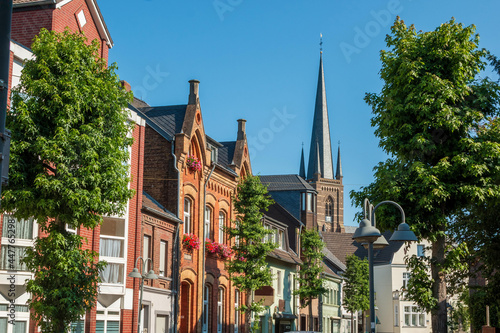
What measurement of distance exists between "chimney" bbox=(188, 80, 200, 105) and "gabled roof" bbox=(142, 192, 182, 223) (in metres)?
5.50

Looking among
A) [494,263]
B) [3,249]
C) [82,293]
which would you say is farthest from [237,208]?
[82,293]

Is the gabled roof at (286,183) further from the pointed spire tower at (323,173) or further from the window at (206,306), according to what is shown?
the pointed spire tower at (323,173)

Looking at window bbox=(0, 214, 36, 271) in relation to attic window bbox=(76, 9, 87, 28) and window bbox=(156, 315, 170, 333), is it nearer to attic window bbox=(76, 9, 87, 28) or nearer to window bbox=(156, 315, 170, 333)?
attic window bbox=(76, 9, 87, 28)

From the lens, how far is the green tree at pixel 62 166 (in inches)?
576

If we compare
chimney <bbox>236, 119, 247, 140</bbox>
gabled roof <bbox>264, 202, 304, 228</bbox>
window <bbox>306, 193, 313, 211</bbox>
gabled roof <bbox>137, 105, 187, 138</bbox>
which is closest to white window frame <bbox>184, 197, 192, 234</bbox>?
gabled roof <bbox>137, 105, 187, 138</bbox>

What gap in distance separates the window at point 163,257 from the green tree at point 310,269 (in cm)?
1816

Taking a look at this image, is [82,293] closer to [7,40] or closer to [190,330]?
[7,40]

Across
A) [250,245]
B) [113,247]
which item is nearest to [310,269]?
[250,245]

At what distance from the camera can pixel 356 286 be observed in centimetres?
5653

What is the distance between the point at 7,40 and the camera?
21.1 feet

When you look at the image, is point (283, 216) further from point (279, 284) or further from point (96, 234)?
point (96, 234)

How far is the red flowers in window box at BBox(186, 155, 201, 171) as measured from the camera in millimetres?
31188

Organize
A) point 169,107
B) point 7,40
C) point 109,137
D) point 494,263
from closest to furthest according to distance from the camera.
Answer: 1. point 7,40
2. point 109,137
3. point 494,263
4. point 169,107

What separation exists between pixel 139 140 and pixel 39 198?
11315mm
